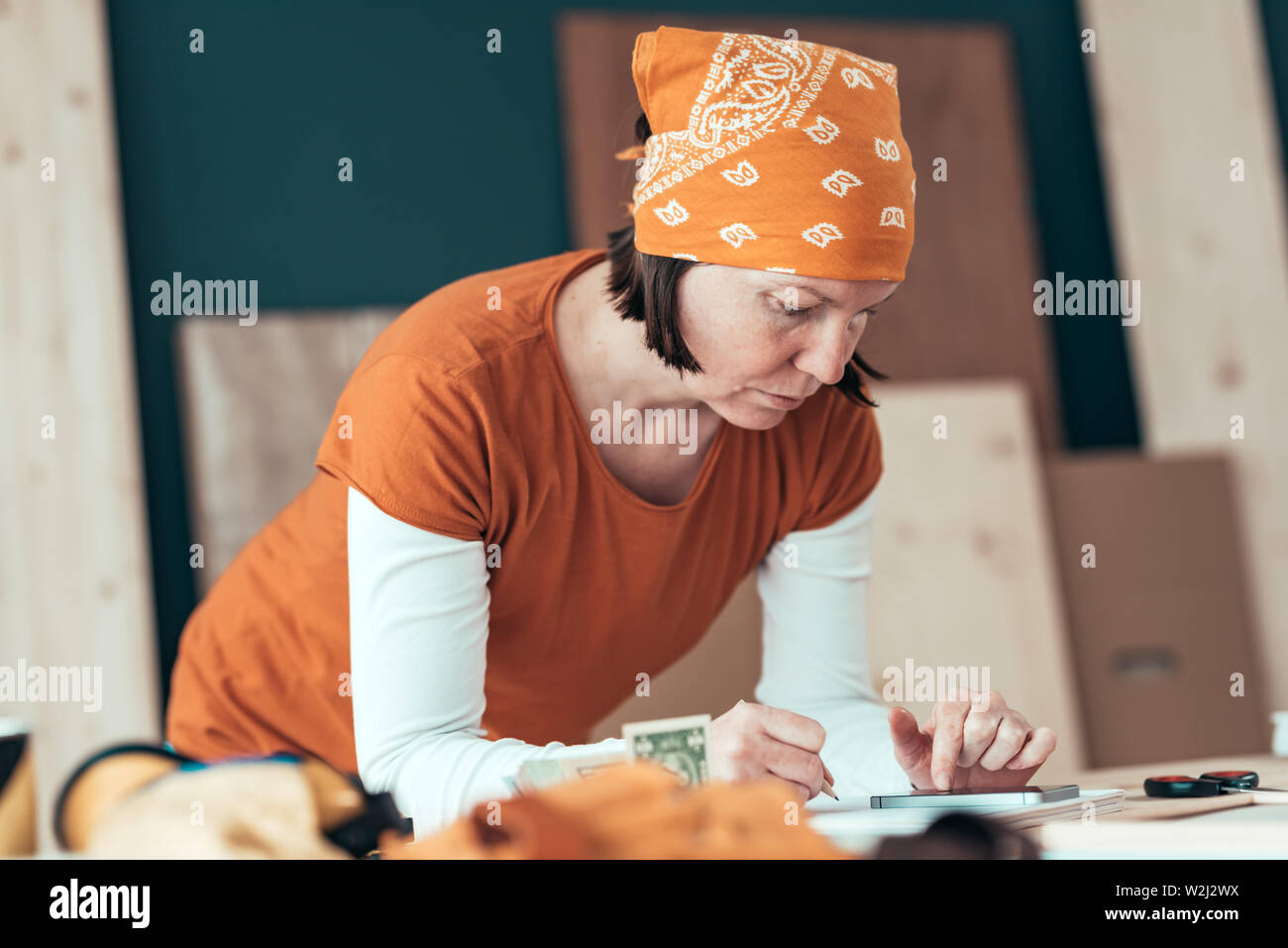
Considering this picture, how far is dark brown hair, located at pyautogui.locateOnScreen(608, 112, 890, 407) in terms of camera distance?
1267 millimetres

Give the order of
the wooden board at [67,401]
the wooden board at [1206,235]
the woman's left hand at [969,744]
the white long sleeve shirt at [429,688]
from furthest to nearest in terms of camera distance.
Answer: the wooden board at [1206,235], the wooden board at [67,401], the woman's left hand at [969,744], the white long sleeve shirt at [429,688]

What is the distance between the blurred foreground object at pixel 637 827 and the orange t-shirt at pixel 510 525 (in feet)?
1.90

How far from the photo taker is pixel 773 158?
118cm

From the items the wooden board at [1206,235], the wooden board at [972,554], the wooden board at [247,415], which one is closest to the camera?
the wooden board at [247,415]

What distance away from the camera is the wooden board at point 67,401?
2.79 meters

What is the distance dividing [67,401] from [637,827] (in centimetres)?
270

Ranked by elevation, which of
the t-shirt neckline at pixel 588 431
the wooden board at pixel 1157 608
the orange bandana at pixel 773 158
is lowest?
the wooden board at pixel 1157 608

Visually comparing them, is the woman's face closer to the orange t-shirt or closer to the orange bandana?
the orange bandana

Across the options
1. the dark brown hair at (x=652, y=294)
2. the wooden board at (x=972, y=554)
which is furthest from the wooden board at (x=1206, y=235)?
the dark brown hair at (x=652, y=294)

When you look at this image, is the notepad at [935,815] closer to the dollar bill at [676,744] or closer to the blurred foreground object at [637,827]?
the dollar bill at [676,744]

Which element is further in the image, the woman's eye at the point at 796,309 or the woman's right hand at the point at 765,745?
the woman's eye at the point at 796,309

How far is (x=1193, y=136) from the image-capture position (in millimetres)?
3545

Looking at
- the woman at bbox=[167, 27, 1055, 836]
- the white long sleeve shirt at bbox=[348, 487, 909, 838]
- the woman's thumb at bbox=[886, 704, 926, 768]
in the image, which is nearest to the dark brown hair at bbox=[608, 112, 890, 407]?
the woman at bbox=[167, 27, 1055, 836]
